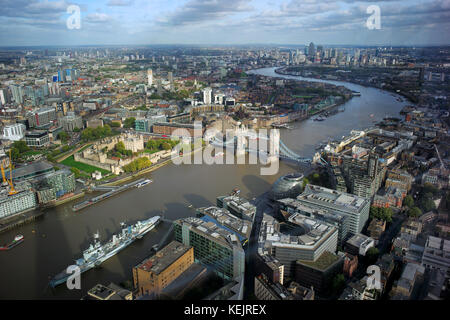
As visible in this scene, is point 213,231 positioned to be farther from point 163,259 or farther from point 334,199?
point 334,199

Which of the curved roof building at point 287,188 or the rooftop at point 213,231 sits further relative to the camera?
the curved roof building at point 287,188

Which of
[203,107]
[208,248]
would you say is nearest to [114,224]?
[208,248]

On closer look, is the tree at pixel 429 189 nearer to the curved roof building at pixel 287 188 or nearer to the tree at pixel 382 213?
the tree at pixel 382 213

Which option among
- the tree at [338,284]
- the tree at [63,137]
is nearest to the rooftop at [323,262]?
the tree at [338,284]

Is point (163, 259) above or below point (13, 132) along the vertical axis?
below

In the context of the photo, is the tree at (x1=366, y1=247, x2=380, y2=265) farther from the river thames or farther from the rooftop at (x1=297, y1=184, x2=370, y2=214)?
the river thames

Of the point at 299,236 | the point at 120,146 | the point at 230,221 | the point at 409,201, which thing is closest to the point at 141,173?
the point at 120,146
